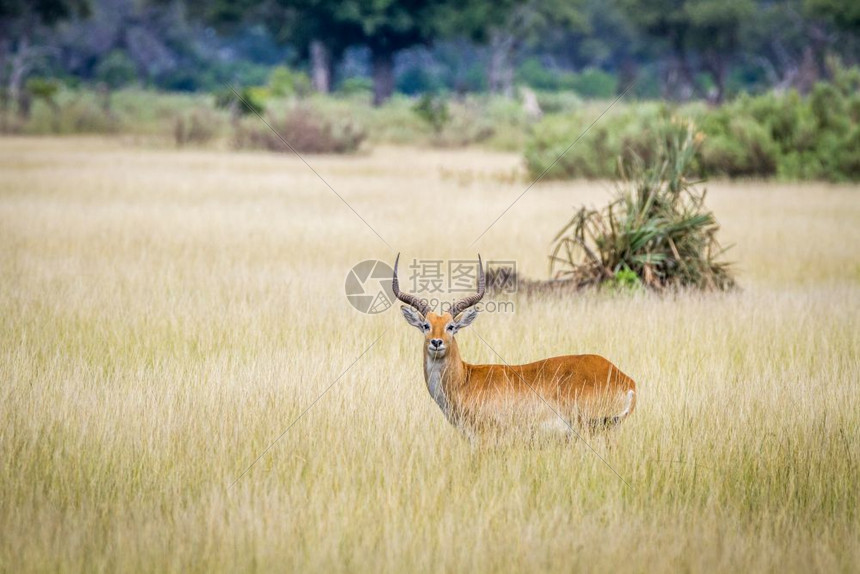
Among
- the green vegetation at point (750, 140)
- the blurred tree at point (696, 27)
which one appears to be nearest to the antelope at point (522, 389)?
the green vegetation at point (750, 140)

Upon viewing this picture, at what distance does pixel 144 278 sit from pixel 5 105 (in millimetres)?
28639

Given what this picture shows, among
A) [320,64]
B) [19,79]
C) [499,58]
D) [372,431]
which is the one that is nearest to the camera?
[372,431]

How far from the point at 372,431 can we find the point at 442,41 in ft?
196

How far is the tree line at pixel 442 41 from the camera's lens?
53.2m

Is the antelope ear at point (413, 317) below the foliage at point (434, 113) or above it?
below

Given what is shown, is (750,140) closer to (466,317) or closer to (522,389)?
(466,317)

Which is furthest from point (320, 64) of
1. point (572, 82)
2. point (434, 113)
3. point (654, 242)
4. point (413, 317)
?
point (413, 317)

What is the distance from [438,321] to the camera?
18.5ft

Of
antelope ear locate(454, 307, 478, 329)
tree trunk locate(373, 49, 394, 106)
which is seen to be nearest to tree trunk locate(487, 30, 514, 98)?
tree trunk locate(373, 49, 394, 106)

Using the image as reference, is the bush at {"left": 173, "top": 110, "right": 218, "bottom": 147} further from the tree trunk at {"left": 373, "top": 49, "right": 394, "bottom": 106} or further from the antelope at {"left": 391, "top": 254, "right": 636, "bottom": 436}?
the antelope at {"left": 391, "top": 254, "right": 636, "bottom": 436}

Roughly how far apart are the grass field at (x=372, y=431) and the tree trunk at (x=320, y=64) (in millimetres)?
44040

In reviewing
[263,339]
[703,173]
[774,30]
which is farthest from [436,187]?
[774,30]

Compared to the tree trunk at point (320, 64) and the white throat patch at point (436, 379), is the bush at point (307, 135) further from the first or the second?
the white throat patch at point (436, 379)

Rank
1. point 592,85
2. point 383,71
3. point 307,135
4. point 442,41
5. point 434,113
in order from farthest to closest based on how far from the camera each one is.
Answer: point 592,85, point 442,41, point 383,71, point 434,113, point 307,135
